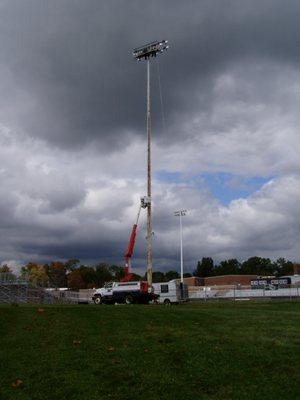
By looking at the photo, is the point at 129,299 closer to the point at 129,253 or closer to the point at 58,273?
the point at 129,253

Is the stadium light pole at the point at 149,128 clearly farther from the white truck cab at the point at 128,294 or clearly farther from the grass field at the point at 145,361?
the grass field at the point at 145,361

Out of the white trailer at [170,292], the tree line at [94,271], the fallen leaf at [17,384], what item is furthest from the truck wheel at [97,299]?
the tree line at [94,271]

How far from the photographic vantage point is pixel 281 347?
11984mm

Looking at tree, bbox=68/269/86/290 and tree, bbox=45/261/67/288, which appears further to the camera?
tree, bbox=45/261/67/288

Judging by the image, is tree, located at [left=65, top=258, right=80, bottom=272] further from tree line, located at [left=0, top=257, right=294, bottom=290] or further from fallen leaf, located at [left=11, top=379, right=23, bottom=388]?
fallen leaf, located at [left=11, top=379, right=23, bottom=388]

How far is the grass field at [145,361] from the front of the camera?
870 centimetres

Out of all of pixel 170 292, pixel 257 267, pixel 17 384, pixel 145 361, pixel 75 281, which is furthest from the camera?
pixel 257 267

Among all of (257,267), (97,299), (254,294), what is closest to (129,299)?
(97,299)

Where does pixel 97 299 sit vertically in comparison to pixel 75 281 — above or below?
below

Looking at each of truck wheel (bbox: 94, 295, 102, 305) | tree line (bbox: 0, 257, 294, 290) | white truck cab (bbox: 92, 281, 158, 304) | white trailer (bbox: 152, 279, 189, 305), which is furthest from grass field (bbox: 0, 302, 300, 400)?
tree line (bbox: 0, 257, 294, 290)

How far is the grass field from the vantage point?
28.6 ft

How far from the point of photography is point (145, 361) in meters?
10.6

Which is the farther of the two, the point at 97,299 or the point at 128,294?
the point at 97,299

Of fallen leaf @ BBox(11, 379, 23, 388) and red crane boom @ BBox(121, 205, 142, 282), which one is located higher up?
red crane boom @ BBox(121, 205, 142, 282)
